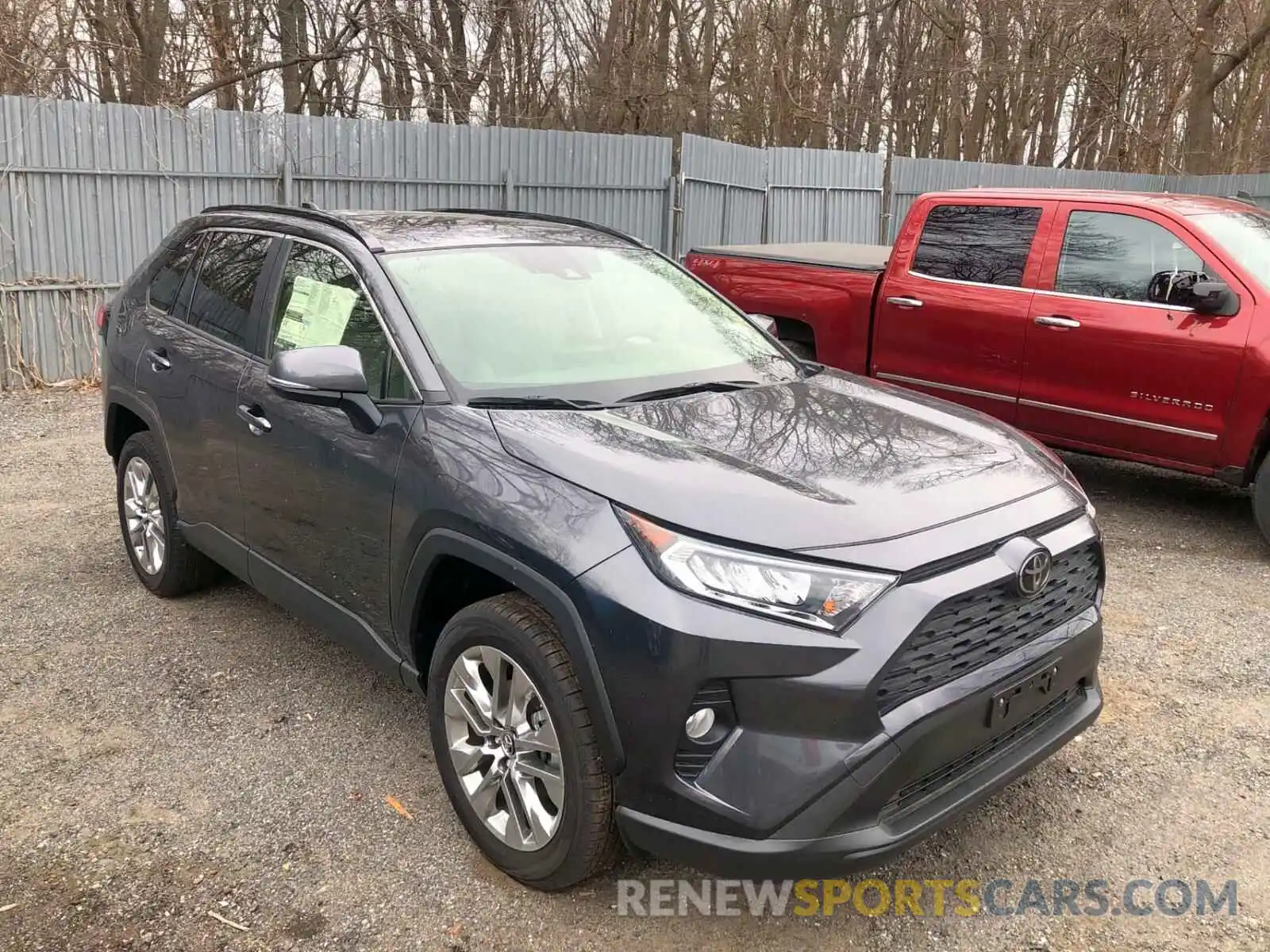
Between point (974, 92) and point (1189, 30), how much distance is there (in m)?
4.54

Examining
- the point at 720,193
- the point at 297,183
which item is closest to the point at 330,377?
the point at 297,183

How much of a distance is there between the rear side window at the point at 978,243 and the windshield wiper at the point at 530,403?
4108 mm

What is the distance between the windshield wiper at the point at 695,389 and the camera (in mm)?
3297

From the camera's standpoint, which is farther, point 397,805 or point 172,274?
point 172,274

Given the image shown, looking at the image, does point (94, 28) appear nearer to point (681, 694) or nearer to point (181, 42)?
point (181, 42)

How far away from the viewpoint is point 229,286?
422cm

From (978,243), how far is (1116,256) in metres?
0.86

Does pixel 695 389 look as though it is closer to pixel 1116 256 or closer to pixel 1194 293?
pixel 1194 293

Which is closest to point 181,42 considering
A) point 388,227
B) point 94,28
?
point 94,28

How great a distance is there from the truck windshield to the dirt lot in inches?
67.9

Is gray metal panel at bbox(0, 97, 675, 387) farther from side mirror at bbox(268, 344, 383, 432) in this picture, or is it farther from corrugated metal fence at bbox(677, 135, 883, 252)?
side mirror at bbox(268, 344, 383, 432)

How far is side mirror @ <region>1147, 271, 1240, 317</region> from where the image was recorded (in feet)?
17.8

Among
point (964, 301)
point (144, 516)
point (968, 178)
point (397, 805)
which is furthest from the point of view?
point (968, 178)

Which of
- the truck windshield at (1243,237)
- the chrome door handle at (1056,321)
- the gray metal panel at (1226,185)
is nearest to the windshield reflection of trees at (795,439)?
the chrome door handle at (1056,321)
